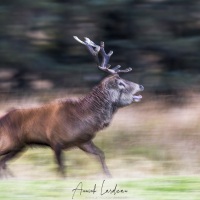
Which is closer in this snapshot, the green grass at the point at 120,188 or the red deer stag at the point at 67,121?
the green grass at the point at 120,188

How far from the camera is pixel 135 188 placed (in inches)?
309

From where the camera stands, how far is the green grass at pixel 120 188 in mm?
7398

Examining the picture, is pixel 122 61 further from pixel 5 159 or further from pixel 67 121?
pixel 5 159

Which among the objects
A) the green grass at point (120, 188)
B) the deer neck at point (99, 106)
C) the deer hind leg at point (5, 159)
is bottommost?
the deer hind leg at point (5, 159)

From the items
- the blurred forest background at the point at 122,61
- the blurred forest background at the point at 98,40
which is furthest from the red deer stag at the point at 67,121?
the blurred forest background at the point at 98,40

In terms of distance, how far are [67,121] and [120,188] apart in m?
3.80

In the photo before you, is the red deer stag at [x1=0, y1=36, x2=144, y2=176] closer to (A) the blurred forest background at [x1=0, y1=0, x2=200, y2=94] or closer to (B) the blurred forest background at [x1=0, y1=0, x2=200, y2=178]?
(B) the blurred forest background at [x1=0, y1=0, x2=200, y2=178]

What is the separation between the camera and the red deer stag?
11578 millimetres

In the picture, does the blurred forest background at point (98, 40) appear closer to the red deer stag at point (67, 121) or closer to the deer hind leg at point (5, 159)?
the red deer stag at point (67, 121)

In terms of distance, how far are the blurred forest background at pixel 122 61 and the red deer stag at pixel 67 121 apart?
312 centimetres

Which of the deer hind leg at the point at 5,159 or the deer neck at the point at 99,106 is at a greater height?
the deer neck at the point at 99,106

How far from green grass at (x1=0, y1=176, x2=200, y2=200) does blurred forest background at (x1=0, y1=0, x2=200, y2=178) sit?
6589 millimetres

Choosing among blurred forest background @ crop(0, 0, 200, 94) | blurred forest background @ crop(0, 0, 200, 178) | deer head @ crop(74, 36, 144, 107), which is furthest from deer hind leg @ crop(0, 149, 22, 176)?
blurred forest background @ crop(0, 0, 200, 94)

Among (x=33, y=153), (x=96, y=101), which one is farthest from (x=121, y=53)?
(x=96, y=101)
